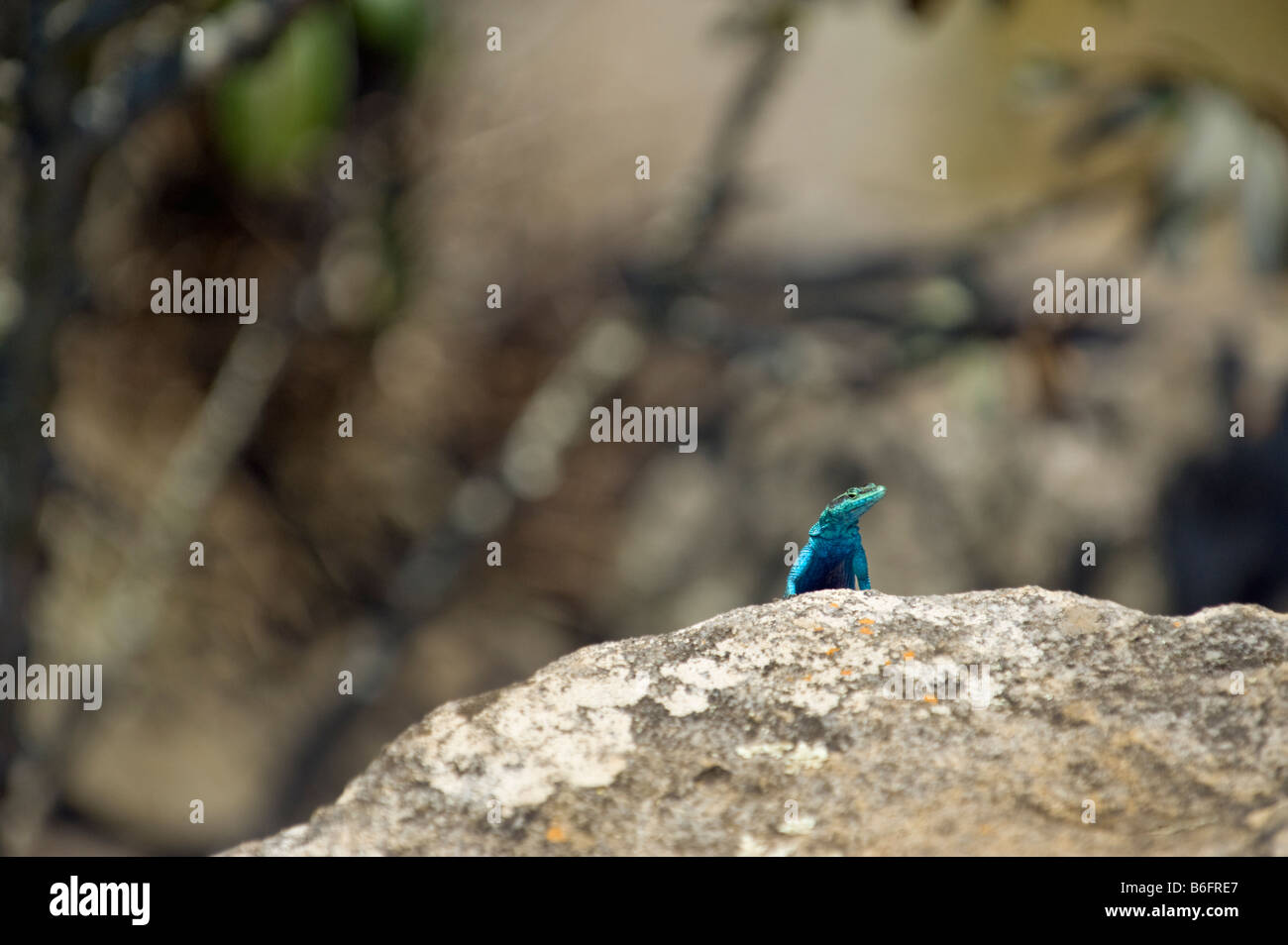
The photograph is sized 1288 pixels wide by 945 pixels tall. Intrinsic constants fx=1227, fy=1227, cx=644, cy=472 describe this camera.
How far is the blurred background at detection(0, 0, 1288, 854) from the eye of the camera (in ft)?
17.8

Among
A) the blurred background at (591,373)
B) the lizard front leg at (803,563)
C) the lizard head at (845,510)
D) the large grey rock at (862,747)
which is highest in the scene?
the blurred background at (591,373)

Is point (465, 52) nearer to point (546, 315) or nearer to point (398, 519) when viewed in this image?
point (546, 315)

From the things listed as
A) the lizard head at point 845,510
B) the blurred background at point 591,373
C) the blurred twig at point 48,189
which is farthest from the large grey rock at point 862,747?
the blurred background at point 591,373

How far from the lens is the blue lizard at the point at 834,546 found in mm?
2938

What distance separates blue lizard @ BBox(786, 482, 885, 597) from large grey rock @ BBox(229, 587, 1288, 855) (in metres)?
Answer: 0.67

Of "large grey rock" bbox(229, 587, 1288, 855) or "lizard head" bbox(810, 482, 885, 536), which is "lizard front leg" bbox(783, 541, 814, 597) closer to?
"lizard head" bbox(810, 482, 885, 536)

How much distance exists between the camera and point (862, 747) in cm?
198

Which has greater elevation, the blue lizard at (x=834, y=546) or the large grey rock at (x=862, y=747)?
the blue lizard at (x=834, y=546)

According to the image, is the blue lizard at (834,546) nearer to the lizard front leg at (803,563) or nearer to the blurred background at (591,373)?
the lizard front leg at (803,563)

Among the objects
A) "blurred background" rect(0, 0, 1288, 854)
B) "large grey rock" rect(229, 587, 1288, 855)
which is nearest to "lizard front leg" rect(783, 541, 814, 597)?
"large grey rock" rect(229, 587, 1288, 855)

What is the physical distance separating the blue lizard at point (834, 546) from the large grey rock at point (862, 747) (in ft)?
2.20

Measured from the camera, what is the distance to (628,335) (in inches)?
215

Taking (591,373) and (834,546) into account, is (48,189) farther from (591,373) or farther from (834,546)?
(834,546)

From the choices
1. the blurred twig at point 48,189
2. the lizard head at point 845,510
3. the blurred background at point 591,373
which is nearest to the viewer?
the lizard head at point 845,510
